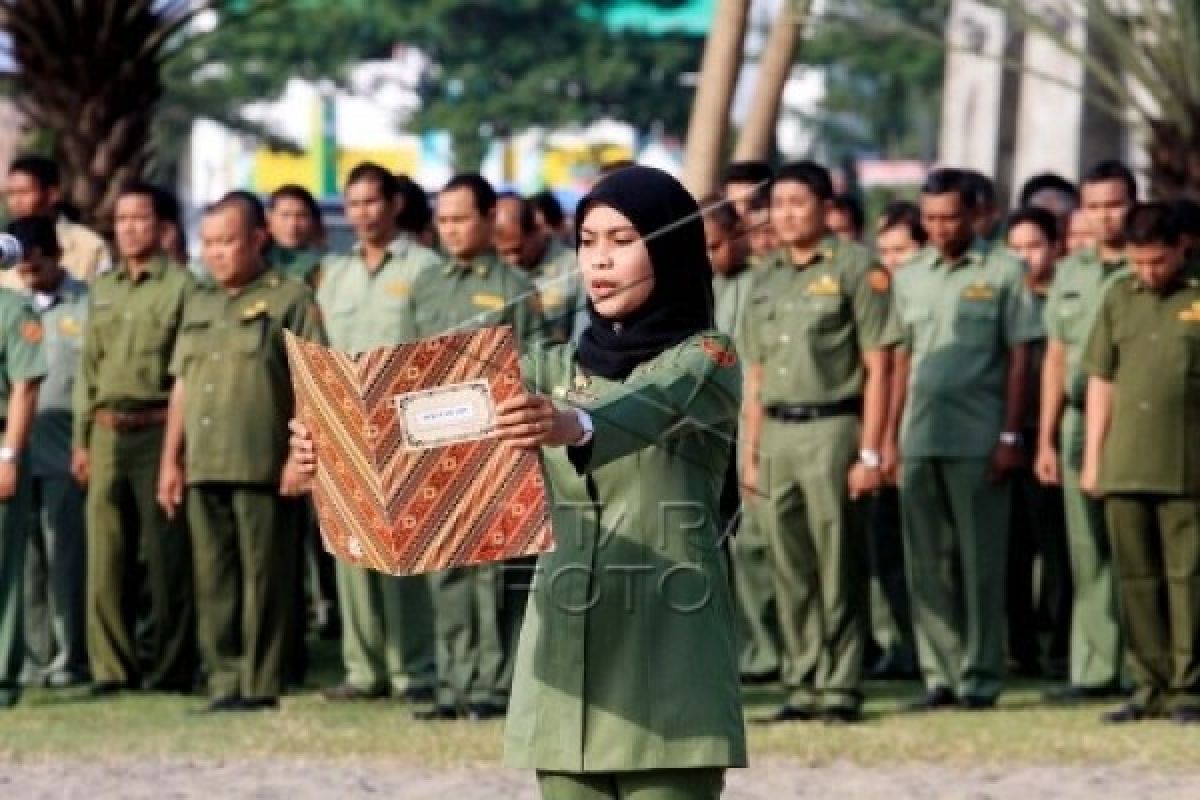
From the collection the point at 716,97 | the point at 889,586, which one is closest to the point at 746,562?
the point at 889,586

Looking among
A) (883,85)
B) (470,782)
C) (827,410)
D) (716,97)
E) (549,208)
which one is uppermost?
(883,85)

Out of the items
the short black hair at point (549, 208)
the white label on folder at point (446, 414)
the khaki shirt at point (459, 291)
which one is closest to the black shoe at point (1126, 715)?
the khaki shirt at point (459, 291)

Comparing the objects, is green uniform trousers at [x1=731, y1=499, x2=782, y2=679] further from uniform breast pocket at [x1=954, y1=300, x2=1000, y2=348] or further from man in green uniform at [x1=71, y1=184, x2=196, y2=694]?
man in green uniform at [x1=71, y1=184, x2=196, y2=694]

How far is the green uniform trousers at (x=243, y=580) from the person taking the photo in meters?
13.9

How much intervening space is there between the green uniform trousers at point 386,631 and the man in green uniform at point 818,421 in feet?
4.99

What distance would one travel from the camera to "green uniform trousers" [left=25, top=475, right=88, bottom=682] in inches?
594

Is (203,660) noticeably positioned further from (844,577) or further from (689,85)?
(689,85)

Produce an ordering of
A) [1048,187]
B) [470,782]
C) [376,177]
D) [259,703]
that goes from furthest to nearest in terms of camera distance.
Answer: [1048,187]
[376,177]
[259,703]
[470,782]

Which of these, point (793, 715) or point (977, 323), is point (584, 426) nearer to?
point (793, 715)

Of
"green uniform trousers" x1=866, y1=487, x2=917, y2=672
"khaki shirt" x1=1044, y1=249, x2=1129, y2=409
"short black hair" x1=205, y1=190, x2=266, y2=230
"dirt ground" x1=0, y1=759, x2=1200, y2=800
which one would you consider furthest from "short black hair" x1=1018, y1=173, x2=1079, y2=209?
"dirt ground" x1=0, y1=759, x2=1200, y2=800

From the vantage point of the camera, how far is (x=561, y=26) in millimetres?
62125

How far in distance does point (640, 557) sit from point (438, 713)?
6.49 metres

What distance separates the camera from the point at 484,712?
44.5ft

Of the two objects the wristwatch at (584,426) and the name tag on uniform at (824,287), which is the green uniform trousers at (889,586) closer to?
the name tag on uniform at (824,287)
